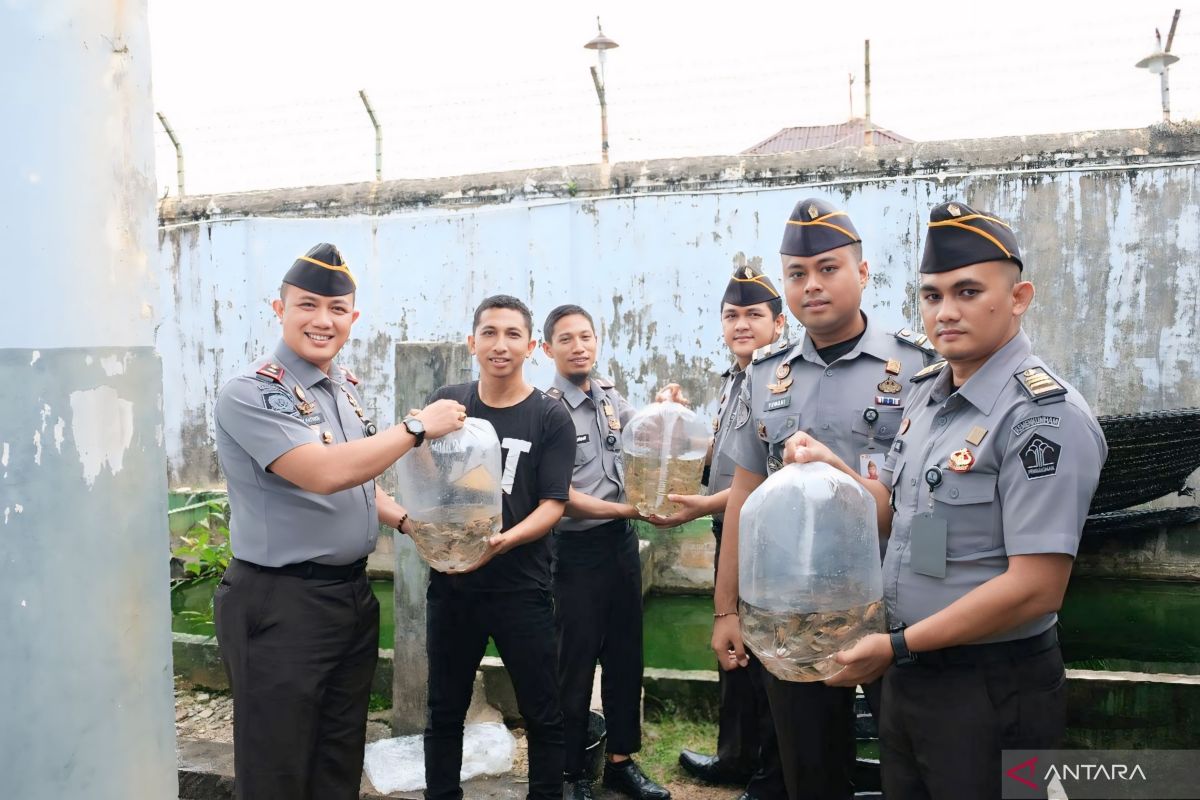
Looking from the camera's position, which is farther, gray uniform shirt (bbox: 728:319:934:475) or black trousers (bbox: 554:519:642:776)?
black trousers (bbox: 554:519:642:776)

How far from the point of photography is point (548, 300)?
808 cm

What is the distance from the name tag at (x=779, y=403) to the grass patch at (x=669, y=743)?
195 cm

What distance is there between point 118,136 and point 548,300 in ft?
19.8

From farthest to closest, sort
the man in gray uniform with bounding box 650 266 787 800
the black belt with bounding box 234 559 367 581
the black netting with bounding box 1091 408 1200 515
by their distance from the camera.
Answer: the black netting with bounding box 1091 408 1200 515, the man in gray uniform with bounding box 650 266 787 800, the black belt with bounding box 234 559 367 581

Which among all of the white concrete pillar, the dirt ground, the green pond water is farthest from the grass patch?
the white concrete pillar

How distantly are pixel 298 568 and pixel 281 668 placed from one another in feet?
0.98

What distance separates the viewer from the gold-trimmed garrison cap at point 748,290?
420 centimetres

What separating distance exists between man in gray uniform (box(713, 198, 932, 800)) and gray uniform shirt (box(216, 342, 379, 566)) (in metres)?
1.27

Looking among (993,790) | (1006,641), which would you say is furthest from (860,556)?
(993,790)

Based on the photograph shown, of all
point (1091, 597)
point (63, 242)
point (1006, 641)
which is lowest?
point (1091, 597)

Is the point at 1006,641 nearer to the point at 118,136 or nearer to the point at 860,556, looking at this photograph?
the point at 860,556

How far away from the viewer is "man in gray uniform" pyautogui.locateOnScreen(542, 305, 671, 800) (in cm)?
376

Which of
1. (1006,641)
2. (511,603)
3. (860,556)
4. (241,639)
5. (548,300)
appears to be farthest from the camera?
(548,300)

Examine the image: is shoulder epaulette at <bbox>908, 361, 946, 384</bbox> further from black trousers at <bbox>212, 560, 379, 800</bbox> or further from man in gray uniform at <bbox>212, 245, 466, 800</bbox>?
black trousers at <bbox>212, 560, 379, 800</bbox>
